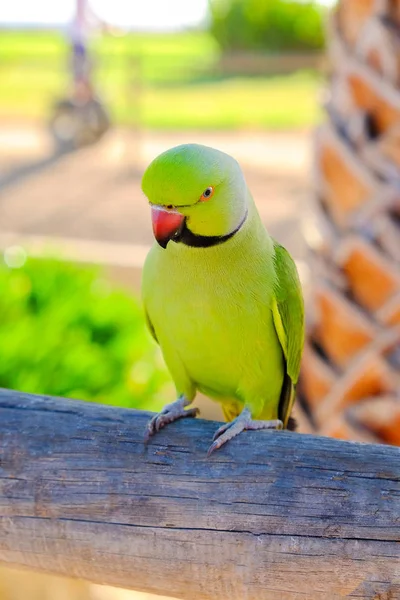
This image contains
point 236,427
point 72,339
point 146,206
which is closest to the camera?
point 236,427

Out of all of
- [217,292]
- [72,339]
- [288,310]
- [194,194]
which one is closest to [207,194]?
[194,194]

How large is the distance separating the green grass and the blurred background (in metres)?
0.07

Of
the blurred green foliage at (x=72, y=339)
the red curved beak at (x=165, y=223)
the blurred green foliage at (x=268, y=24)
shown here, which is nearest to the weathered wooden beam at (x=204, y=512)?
the red curved beak at (x=165, y=223)

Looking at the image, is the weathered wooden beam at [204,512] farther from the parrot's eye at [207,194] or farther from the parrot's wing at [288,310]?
the parrot's eye at [207,194]

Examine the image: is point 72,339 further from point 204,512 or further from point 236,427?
point 204,512

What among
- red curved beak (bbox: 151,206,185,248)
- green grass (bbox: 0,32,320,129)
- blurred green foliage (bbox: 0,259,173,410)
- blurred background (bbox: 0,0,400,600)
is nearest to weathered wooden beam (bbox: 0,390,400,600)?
red curved beak (bbox: 151,206,185,248)

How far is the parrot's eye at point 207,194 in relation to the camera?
1.67m

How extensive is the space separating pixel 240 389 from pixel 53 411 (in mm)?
527

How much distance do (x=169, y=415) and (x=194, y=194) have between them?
552 millimetres

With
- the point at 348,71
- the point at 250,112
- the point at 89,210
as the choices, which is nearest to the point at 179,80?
the point at 250,112

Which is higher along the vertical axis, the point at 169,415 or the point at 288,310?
the point at 288,310

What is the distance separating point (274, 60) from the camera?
16.2 meters

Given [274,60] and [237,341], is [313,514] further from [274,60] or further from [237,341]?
[274,60]

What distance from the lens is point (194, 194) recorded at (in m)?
1.64
